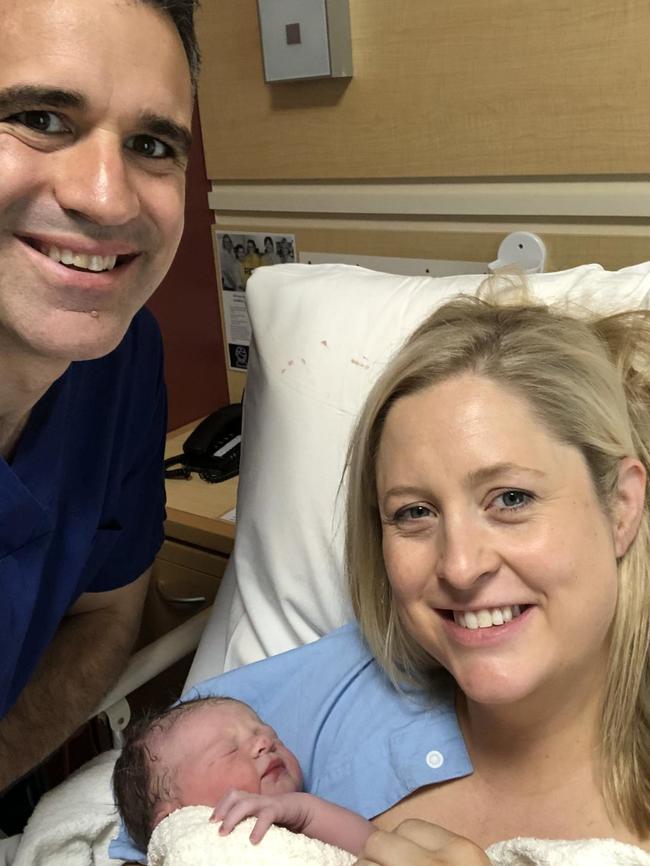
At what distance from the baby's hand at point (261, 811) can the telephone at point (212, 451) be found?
0.92 metres

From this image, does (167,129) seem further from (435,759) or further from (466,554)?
(435,759)

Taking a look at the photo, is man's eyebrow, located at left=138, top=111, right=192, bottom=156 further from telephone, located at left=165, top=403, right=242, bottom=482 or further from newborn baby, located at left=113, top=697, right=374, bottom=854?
telephone, located at left=165, top=403, right=242, bottom=482

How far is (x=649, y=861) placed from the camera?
0.83 m

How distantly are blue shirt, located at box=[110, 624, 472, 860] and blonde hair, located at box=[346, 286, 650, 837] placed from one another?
20 centimetres

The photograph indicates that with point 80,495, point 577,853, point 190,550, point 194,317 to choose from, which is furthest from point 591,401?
point 194,317

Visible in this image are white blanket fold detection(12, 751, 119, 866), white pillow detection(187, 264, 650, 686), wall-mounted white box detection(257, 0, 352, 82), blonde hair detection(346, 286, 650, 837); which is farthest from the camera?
wall-mounted white box detection(257, 0, 352, 82)

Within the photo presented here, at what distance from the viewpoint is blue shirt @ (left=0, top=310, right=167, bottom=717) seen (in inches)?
48.8

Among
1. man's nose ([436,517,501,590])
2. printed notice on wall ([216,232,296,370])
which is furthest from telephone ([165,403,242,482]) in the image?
man's nose ([436,517,501,590])

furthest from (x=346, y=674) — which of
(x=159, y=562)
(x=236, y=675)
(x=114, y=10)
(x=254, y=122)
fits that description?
(x=254, y=122)

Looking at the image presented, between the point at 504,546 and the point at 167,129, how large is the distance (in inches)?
24.2

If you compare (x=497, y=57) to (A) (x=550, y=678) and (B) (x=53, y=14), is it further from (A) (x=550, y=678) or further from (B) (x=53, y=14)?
(A) (x=550, y=678)

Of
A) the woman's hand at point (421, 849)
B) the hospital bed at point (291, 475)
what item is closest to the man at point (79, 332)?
Answer: the hospital bed at point (291, 475)

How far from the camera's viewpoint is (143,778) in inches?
42.5

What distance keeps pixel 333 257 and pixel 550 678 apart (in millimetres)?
1060
